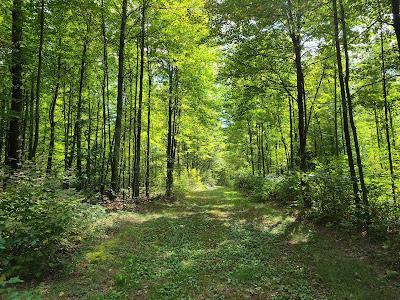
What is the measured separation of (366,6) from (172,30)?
10494 millimetres

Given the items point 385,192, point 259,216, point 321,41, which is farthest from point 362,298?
point 321,41

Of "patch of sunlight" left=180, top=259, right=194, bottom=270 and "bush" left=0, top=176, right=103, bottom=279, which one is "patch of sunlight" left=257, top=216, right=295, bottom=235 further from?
"bush" left=0, top=176, right=103, bottom=279

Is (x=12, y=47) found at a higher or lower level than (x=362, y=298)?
higher

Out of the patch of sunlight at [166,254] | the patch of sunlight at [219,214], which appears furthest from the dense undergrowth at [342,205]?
the patch of sunlight at [166,254]

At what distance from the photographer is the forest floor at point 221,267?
5.95 metres

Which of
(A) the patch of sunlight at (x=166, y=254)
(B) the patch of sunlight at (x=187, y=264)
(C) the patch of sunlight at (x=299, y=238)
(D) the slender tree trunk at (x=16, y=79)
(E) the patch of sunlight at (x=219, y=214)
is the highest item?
(D) the slender tree trunk at (x=16, y=79)

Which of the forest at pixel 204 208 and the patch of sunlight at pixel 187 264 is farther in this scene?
the patch of sunlight at pixel 187 264

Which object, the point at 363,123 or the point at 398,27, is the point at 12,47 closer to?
the point at 398,27

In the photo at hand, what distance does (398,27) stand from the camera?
7.00 m

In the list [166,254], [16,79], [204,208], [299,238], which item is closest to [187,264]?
[166,254]

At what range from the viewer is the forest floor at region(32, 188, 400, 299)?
5.95 metres

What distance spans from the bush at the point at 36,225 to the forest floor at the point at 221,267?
20.5 inches

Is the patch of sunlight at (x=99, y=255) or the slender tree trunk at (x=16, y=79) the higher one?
the slender tree trunk at (x=16, y=79)

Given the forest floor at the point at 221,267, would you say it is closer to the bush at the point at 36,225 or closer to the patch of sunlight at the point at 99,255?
the patch of sunlight at the point at 99,255
